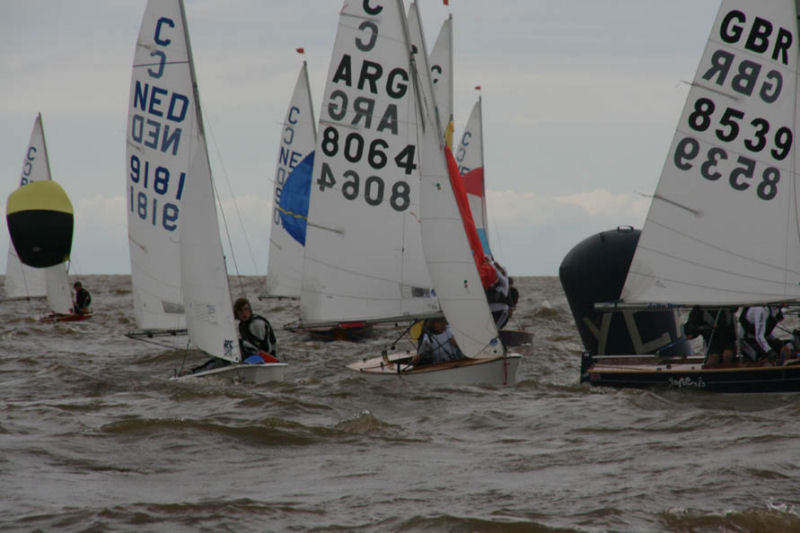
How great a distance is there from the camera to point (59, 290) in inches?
1235

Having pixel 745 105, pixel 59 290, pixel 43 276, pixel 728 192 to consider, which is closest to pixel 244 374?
pixel 728 192

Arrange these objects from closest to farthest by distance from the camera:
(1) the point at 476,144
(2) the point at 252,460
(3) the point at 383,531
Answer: (3) the point at 383,531 → (2) the point at 252,460 → (1) the point at 476,144

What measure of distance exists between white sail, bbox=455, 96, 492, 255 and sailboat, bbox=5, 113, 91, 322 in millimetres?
11697

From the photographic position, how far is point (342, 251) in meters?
16.5

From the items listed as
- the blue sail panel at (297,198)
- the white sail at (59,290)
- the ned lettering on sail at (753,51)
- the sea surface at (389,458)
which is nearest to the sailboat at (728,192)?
the ned lettering on sail at (753,51)

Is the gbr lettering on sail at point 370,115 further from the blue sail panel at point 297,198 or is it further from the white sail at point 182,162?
the blue sail panel at point 297,198

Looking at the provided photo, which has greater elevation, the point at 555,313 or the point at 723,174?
the point at 723,174

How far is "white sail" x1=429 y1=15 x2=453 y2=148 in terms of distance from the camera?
24.0 meters

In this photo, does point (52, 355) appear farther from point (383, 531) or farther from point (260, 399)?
point (383, 531)

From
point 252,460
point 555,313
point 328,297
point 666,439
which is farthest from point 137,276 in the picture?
point 555,313

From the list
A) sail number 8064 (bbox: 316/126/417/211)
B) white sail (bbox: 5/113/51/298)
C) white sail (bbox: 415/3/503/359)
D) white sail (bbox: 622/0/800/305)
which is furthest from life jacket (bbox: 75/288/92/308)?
white sail (bbox: 622/0/800/305)

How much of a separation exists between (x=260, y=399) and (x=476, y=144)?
1740 cm

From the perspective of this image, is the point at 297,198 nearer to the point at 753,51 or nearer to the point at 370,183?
the point at 370,183

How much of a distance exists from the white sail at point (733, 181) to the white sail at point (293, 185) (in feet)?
51.9
